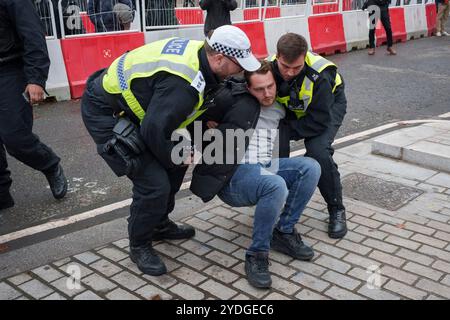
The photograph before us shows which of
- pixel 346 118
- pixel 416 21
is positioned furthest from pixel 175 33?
pixel 416 21

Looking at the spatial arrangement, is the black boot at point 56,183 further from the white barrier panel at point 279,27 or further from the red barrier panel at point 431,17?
the red barrier panel at point 431,17

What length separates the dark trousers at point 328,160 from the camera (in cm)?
359

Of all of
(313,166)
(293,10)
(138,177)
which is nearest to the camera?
(138,177)

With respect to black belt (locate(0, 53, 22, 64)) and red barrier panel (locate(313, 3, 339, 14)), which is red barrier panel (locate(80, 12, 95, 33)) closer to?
black belt (locate(0, 53, 22, 64))

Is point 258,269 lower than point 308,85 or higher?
lower

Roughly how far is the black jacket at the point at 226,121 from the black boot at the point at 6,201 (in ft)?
5.84

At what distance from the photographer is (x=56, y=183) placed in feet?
14.1

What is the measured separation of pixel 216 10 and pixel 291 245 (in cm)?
596

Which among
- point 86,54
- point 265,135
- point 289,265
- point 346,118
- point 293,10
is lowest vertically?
point 289,265

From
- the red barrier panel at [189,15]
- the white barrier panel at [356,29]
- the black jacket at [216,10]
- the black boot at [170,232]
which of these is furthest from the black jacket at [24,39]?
the white barrier panel at [356,29]

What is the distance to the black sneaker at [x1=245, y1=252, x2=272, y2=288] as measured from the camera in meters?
3.01

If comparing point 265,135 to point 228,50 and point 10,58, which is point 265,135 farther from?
point 10,58

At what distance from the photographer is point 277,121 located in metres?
3.54
